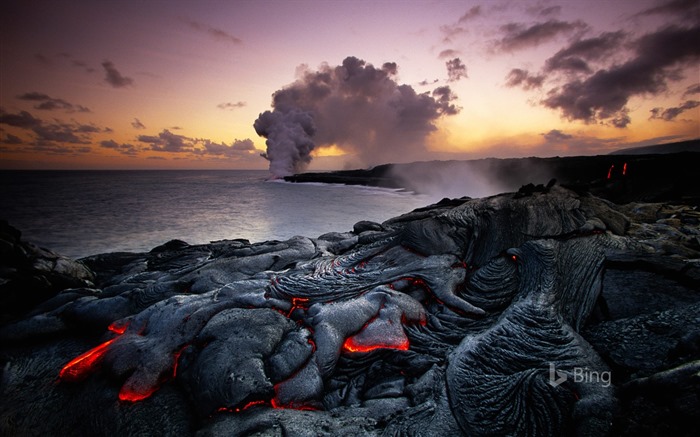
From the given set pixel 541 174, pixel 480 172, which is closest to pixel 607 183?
pixel 541 174

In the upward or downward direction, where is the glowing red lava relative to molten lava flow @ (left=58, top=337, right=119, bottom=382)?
upward

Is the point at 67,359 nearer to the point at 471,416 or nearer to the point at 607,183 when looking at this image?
the point at 471,416

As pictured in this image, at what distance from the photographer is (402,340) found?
4664mm

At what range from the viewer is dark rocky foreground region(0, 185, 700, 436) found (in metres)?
3.17

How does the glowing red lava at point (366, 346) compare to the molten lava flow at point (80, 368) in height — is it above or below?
above

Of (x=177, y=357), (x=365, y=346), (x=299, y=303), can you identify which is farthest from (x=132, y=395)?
(x=365, y=346)

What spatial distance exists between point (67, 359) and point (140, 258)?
680 cm

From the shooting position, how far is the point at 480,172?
45062 mm

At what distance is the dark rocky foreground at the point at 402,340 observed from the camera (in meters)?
3.17

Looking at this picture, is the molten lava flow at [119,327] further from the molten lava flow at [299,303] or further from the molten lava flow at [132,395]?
the molten lava flow at [299,303]

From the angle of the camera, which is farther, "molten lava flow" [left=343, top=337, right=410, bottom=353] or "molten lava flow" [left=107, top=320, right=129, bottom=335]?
"molten lava flow" [left=107, top=320, right=129, bottom=335]

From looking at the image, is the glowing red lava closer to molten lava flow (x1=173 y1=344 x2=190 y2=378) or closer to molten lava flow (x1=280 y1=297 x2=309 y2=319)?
molten lava flow (x1=280 y1=297 x2=309 y2=319)

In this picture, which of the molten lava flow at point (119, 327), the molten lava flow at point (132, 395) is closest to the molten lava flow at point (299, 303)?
the molten lava flow at point (132, 395)

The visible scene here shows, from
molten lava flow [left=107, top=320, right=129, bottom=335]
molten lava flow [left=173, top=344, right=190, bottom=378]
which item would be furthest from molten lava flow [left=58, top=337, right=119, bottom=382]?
molten lava flow [left=173, top=344, right=190, bottom=378]
